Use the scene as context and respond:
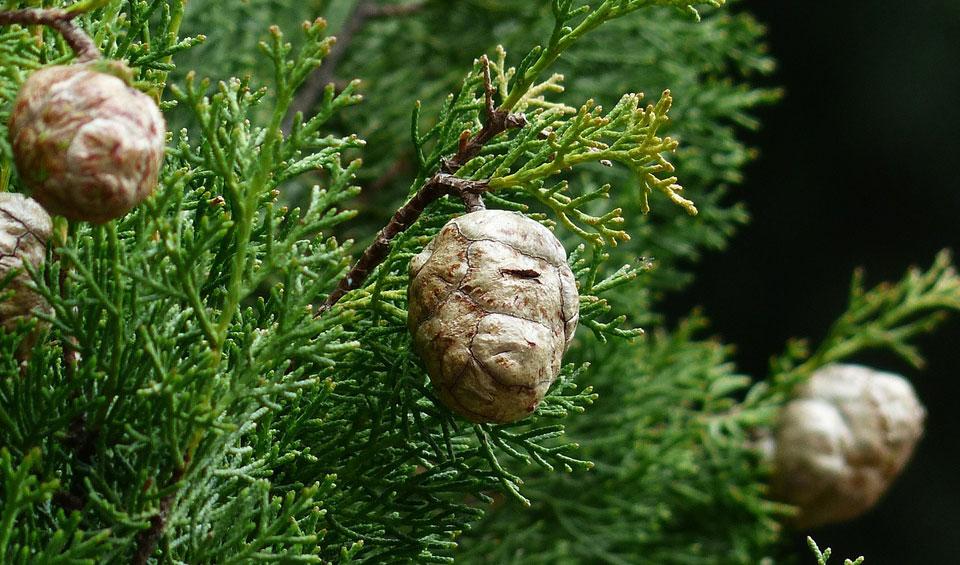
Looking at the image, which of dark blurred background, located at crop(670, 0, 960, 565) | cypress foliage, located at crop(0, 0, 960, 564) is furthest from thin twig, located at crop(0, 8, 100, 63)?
dark blurred background, located at crop(670, 0, 960, 565)

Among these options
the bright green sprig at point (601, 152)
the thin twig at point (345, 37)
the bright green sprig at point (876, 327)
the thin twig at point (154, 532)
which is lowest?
the bright green sprig at point (876, 327)

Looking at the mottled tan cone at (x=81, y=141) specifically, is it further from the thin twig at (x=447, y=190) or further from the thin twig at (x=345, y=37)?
the thin twig at (x=345, y=37)

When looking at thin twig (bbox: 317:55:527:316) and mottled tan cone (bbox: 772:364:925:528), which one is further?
mottled tan cone (bbox: 772:364:925:528)

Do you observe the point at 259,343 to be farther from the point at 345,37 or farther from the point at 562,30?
the point at 345,37

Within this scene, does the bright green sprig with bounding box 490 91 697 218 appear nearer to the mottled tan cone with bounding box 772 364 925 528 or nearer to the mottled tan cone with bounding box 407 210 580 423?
the mottled tan cone with bounding box 407 210 580 423

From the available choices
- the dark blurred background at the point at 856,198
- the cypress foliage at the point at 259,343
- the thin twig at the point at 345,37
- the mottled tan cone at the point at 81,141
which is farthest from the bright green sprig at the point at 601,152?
the dark blurred background at the point at 856,198

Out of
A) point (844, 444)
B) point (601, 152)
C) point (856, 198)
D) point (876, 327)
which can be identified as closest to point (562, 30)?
point (601, 152)
